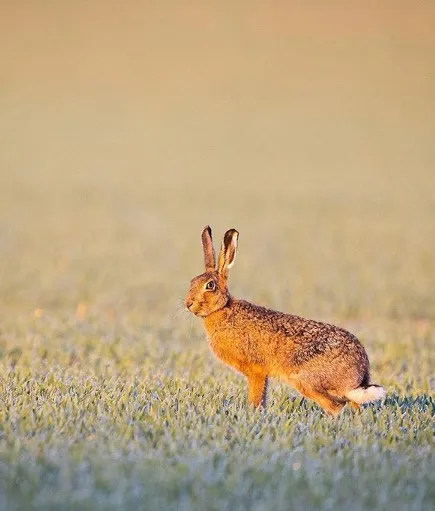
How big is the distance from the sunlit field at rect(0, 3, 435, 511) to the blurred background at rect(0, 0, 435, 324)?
0.13 meters

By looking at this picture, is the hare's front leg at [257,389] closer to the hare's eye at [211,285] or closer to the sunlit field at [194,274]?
the sunlit field at [194,274]

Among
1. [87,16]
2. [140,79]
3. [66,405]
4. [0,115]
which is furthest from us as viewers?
[87,16]

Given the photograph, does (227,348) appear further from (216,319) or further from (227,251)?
(227,251)

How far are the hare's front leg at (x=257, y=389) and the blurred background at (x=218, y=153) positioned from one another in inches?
225

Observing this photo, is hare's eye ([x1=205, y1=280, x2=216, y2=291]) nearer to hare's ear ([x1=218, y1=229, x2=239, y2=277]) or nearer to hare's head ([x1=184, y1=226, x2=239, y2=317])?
hare's head ([x1=184, y1=226, x2=239, y2=317])

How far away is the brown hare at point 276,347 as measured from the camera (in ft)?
22.0

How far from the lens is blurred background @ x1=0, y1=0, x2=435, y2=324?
16625 millimetres

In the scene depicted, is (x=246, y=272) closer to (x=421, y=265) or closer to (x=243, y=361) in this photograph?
(x=421, y=265)

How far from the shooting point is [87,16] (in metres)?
77.3

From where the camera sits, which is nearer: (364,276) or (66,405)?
(66,405)

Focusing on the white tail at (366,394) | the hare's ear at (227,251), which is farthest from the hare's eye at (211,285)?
the white tail at (366,394)

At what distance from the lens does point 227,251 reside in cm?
734

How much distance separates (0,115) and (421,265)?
39.8 m

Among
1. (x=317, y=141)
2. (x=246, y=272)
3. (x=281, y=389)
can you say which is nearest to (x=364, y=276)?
(x=246, y=272)
